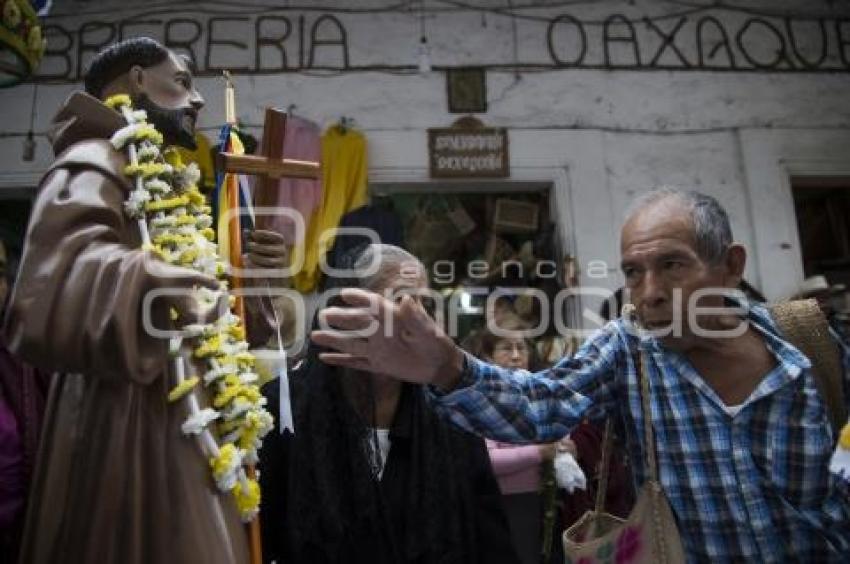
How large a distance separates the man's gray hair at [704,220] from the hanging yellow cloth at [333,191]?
303 cm

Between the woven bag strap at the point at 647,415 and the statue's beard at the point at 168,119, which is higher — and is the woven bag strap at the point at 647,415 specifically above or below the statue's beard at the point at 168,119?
below

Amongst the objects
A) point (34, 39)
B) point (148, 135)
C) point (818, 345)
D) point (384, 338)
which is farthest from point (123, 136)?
point (818, 345)

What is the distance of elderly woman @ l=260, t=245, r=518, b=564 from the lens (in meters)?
1.86

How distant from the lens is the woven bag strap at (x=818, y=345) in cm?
159

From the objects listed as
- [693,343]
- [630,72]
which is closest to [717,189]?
[630,72]

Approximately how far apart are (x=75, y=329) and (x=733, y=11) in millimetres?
5819

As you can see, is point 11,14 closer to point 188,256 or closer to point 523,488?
point 188,256

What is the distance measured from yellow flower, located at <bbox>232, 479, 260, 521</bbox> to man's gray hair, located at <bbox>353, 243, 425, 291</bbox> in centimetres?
88

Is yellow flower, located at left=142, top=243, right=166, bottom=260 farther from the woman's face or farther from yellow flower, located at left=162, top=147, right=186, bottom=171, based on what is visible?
the woman's face

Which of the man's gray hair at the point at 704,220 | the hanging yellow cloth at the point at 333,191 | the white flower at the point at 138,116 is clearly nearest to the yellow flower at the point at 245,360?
the white flower at the point at 138,116

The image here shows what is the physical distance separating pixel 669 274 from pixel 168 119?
130cm

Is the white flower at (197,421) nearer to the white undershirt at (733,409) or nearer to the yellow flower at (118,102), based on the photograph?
the yellow flower at (118,102)

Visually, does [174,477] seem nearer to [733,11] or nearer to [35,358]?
[35,358]

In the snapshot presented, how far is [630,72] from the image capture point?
527 cm
